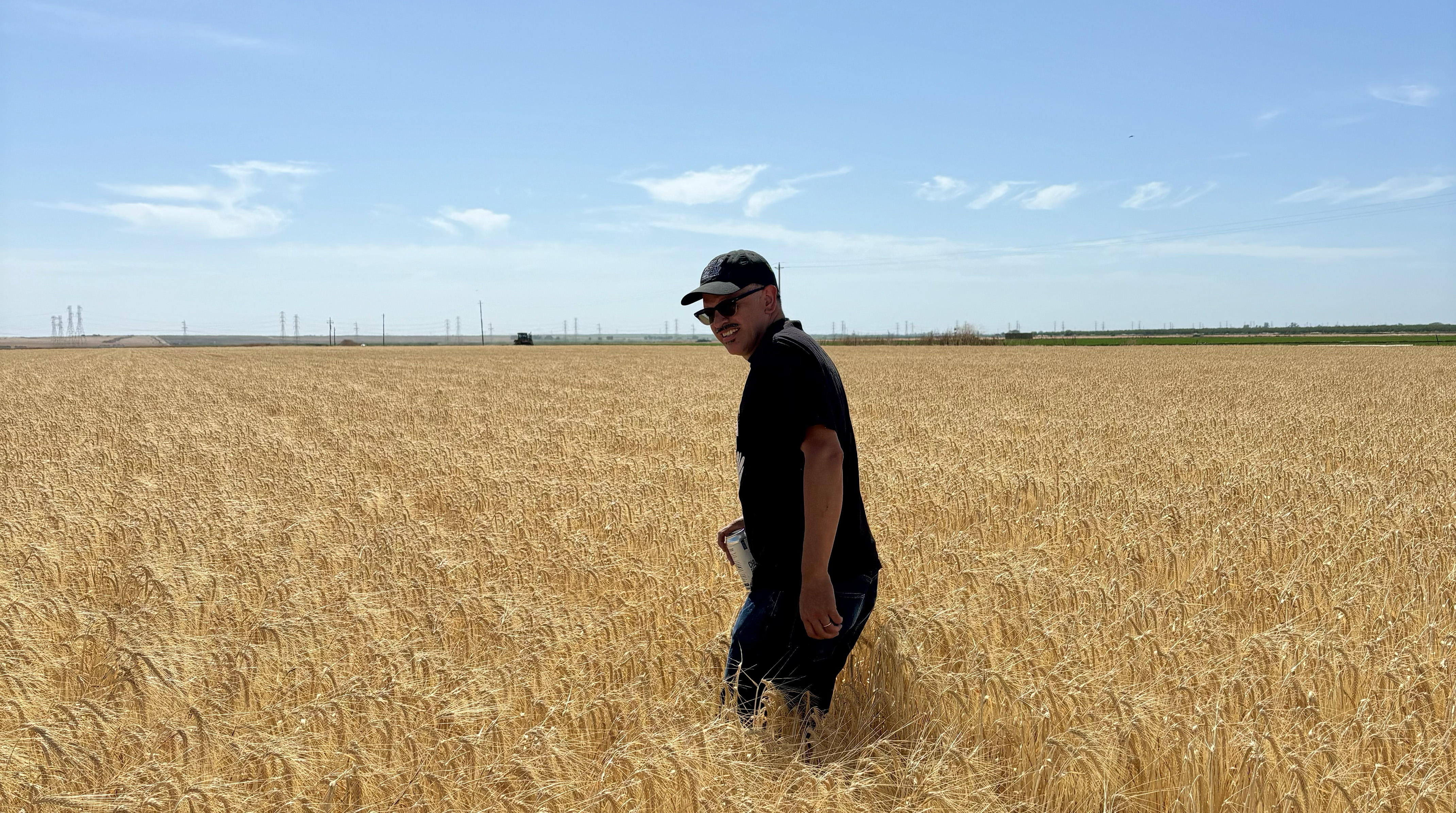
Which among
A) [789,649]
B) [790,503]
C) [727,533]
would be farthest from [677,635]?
[790,503]

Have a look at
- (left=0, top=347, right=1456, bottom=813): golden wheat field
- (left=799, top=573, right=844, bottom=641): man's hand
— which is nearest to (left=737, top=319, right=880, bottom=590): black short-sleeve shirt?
(left=799, top=573, right=844, bottom=641): man's hand

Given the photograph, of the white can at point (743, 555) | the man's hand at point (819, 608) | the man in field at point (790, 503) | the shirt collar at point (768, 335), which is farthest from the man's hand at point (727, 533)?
the shirt collar at point (768, 335)

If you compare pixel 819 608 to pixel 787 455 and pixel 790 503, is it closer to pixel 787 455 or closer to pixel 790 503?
pixel 790 503

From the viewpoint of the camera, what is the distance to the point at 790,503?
10.9 ft

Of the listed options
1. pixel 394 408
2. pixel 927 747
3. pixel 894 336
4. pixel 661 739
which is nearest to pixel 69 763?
pixel 661 739

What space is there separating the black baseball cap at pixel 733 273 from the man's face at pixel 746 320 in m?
0.03

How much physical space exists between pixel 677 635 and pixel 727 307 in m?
1.94

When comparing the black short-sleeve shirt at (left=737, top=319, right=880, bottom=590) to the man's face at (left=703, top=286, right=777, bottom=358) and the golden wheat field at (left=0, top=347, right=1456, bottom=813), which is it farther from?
the golden wheat field at (left=0, top=347, right=1456, bottom=813)

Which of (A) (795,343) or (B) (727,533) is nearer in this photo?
(A) (795,343)

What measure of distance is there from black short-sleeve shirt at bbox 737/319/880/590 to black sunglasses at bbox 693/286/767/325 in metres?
0.16

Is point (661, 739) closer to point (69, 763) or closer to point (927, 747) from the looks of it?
point (927, 747)

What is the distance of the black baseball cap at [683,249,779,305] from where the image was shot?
3.28 m

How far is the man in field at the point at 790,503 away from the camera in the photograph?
10.2ft

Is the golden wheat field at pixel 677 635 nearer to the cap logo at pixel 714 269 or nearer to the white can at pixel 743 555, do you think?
the white can at pixel 743 555
